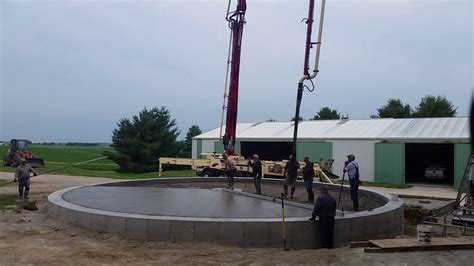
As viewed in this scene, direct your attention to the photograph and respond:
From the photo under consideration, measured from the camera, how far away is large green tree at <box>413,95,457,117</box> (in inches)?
2287

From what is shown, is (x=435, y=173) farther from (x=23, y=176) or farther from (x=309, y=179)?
(x=23, y=176)

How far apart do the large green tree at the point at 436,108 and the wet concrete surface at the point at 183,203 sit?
51.1m

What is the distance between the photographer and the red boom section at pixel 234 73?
22.5 m

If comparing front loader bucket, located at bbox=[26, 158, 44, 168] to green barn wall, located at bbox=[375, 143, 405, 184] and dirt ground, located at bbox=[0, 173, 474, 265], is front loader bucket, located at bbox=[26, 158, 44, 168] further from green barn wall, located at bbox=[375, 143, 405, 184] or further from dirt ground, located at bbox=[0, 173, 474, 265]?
green barn wall, located at bbox=[375, 143, 405, 184]

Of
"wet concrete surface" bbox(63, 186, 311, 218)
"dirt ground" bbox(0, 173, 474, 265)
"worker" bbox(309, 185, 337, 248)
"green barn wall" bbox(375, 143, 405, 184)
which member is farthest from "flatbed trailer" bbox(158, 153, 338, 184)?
"dirt ground" bbox(0, 173, 474, 265)

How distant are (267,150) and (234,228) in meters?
32.5

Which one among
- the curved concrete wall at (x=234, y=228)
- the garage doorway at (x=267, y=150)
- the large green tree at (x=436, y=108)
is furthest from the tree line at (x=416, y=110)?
the curved concrete wall at (x=234, y=228)

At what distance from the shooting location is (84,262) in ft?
24.1

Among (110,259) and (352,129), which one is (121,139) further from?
(110,259)

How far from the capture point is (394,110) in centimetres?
6975

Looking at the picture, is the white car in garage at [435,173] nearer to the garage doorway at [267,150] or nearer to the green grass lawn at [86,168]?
the garage doorway at [267,150]

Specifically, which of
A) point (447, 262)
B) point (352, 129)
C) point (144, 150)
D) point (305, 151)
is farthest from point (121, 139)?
point (447, 262)

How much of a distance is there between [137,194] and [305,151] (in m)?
20.9

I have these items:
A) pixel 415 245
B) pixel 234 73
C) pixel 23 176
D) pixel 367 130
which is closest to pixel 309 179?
pixel 415 245
